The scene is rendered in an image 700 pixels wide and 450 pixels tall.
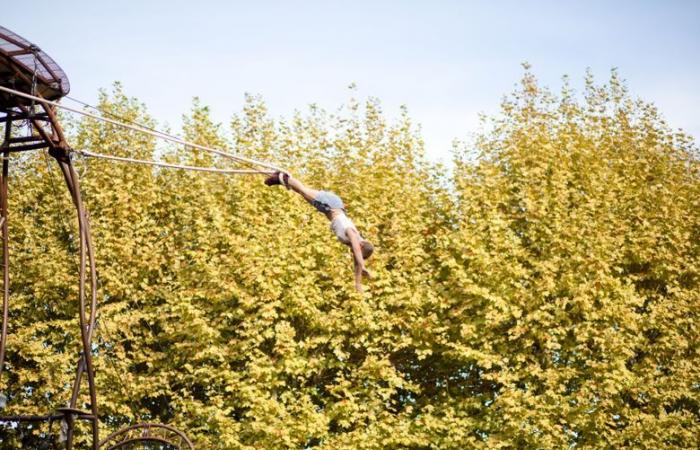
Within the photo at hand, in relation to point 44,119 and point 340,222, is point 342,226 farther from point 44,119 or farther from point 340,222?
point 44,119

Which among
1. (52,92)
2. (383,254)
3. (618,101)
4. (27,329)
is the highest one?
(618,101)

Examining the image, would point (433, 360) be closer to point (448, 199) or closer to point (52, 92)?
point (448, 199)

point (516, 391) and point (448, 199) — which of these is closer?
point (516, 391)

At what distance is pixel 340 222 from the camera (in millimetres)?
9430

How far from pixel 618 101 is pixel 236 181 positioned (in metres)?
10.9

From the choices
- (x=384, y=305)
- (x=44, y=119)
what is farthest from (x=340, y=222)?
(x=384, y=305)

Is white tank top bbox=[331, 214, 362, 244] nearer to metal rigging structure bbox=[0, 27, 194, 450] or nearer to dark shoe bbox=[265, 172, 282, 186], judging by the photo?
dark shoe bbox=[265, 172, 282, 186]

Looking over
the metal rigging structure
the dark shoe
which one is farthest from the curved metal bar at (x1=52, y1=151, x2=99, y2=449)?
the dark shoe

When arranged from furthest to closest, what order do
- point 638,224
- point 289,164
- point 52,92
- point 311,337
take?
point 289,164, point 638,224, point 311,337, point 52,92

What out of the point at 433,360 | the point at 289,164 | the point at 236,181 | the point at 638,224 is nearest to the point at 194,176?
the point at 236,181

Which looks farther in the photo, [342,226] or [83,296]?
[83,296]

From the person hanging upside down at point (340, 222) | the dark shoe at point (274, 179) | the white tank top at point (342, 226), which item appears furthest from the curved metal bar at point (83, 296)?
the white tank top at point (342, 226)

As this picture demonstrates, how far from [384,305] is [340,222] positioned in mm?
9610

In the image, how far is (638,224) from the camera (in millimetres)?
20750
